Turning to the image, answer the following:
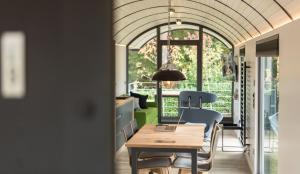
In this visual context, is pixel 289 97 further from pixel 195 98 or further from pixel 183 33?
pixel 183 33

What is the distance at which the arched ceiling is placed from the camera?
4.27 meters

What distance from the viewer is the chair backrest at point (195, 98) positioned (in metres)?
11.3

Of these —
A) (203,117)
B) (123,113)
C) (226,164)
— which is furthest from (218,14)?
(123,113)

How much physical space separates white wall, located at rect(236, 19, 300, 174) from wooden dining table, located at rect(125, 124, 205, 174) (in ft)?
3.70

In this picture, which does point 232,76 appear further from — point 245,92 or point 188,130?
point 188,130

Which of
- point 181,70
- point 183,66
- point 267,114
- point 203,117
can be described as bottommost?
point 203,117

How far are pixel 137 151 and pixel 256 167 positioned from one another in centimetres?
239

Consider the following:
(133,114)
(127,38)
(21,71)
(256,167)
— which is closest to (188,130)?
(256,167)

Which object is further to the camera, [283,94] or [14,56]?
[283,94]

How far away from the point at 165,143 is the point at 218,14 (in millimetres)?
3563

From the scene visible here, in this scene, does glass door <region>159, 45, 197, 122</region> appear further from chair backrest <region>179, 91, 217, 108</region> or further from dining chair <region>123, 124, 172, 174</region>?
dining chair <region>123, 124, 172, 174</region>

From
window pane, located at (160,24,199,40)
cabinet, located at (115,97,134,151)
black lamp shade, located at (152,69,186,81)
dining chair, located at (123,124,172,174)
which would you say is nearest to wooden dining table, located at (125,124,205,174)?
dining chair, located at (123,124,172,174)

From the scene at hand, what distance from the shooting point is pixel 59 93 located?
0.59 metres

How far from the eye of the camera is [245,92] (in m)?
8.49
